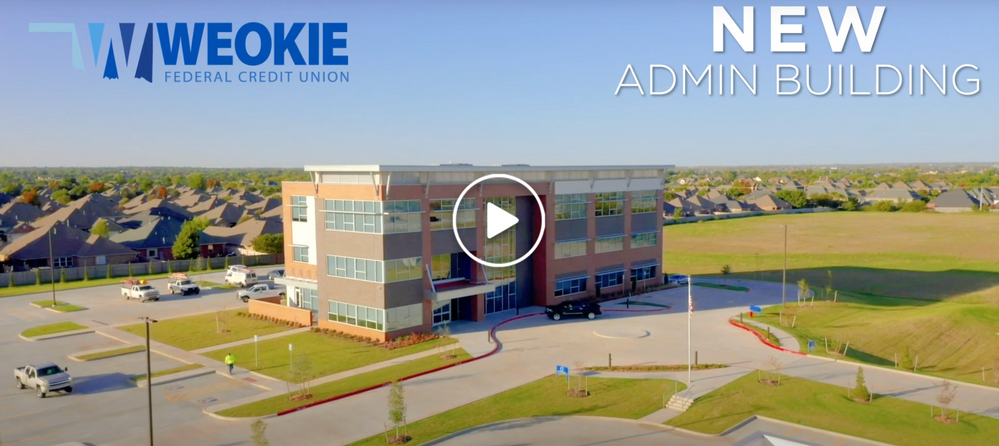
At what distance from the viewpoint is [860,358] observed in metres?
41.1

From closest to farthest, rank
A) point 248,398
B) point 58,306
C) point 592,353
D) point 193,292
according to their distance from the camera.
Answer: point 248,398, point 592,353, point 58,306, point 193,292

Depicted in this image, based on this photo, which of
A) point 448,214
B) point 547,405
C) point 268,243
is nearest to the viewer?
point 547,405

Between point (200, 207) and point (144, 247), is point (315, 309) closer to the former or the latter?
point (144, 247)

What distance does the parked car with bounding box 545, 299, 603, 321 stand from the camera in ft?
164

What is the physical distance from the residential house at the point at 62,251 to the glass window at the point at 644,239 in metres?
58.6

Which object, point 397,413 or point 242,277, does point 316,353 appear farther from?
point 242,277

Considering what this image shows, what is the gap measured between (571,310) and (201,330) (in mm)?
25319

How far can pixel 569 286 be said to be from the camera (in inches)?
2239

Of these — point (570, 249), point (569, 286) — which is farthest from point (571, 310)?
point (570, 249)

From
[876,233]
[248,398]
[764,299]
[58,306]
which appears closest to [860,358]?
[764,299]

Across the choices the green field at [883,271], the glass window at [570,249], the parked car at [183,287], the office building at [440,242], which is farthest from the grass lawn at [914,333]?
the parked car at [183,287]

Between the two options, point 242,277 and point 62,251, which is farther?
point 62,251

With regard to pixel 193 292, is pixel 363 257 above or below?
above

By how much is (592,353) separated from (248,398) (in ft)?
60.8
